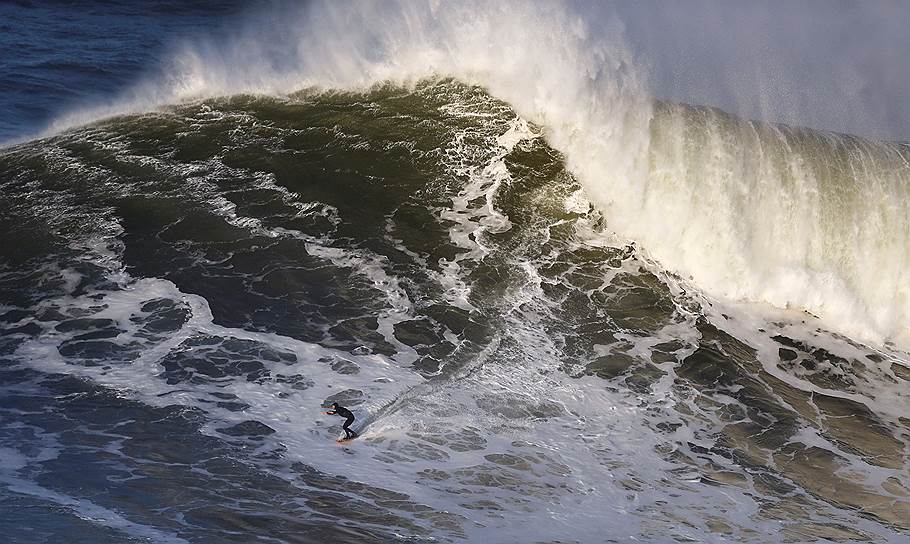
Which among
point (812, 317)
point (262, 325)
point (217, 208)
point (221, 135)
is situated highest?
point (221, 135)

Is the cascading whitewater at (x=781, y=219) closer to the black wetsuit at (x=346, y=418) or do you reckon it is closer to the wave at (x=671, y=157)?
the wave at (x=671, y=157)

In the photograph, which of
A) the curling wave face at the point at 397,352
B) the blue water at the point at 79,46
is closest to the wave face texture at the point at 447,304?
the curling wave face at the point at 397,352

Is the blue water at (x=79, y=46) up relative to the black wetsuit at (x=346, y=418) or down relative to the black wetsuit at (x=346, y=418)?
up

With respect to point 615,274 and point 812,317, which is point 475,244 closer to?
point 615,274

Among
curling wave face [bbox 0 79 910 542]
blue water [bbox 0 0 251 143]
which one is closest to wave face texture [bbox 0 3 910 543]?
curling wave face [bbox 0 79 910 542]

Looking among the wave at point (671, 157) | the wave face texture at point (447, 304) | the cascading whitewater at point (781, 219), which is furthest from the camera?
the wave at point (671, 157)

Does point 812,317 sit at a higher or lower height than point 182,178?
lower

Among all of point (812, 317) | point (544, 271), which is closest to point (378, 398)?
point (544, 271)
